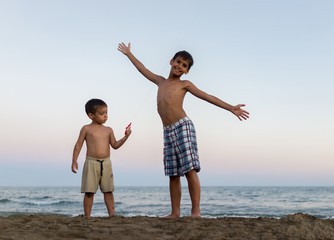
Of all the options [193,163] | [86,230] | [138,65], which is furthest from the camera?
[138,65]

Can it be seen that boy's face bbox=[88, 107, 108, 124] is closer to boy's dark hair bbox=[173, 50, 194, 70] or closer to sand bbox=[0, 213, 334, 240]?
boy's dark hair bbox=[173, 50, 194, 70]

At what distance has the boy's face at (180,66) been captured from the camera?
14.1 ft

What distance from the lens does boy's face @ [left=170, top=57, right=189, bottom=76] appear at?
4297mm

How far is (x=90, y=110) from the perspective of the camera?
14.6ft

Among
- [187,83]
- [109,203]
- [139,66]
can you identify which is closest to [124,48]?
[139,66]

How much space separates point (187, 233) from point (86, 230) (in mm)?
832

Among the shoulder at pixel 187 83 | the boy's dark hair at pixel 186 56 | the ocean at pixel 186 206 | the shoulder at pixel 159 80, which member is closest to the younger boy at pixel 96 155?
the shoulder at pixel 159 80

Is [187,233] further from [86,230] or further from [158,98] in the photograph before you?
[158,98]

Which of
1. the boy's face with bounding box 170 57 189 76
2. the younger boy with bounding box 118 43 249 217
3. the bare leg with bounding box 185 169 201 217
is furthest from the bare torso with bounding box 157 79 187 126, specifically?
the bare leg with bounding box 185 169 201 217

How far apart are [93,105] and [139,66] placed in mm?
882

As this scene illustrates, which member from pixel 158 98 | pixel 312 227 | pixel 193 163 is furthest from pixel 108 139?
pixel 312 227

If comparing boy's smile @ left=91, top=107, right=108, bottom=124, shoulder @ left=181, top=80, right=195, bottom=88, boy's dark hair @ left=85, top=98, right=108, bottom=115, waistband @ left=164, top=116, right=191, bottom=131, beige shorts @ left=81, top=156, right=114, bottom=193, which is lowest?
beige shorts @ left=81, top=156, right=114, bottom=193

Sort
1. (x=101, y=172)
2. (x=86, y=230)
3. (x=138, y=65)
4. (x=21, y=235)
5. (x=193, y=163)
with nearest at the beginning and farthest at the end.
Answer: (x=21, y=235)
(x=86, y=230)
(x=193, y=163)
(x=101, y=172)
(x=138, y=65)

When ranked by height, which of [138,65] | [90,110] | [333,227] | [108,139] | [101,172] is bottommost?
[333,227]
